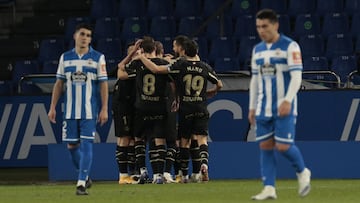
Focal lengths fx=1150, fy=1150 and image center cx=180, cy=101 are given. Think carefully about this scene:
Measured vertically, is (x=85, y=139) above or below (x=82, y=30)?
below

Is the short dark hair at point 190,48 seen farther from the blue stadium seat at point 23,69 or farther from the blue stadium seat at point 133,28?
the blue stadium seat at point 23,69

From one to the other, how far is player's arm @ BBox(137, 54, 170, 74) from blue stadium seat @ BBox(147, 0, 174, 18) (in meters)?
8.59

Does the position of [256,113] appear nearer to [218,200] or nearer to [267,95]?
[267,95]

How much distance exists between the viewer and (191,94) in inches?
702

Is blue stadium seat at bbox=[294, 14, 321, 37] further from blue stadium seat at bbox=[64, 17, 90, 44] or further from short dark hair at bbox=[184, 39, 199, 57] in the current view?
short dark hair at bbox=[184, 39, 199, 57]

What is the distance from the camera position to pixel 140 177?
1823cm

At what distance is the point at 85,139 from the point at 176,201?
1879 mm

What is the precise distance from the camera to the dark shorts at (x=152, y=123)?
1791cm

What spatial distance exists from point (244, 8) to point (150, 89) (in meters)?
8.00

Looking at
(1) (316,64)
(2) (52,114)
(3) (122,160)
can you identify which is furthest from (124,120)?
(1) (316,64)

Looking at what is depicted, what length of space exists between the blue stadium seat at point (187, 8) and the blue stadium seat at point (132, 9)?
2.79 feet

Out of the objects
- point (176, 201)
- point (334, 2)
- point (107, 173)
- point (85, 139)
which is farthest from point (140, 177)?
point (334, 2)

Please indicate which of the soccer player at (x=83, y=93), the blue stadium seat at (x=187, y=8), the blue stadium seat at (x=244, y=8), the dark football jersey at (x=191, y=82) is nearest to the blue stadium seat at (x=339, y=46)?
the blue stadium seat at (x=244, y=8)

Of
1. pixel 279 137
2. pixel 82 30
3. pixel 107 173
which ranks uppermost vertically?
pixel 82 30
